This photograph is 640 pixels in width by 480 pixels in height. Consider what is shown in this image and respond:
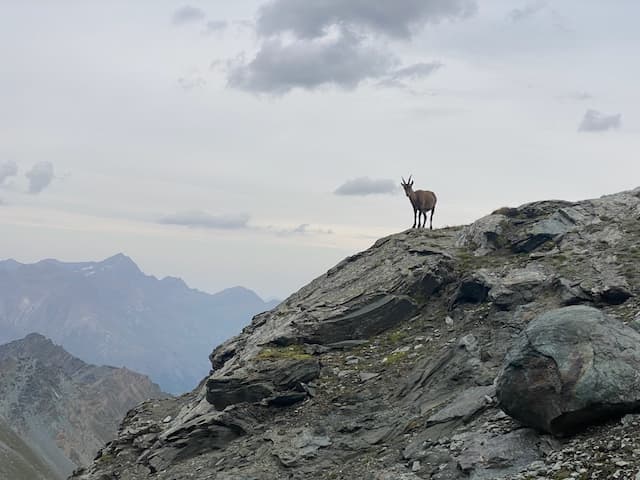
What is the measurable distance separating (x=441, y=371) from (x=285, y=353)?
7.97 meters

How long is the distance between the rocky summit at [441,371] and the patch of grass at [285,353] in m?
0.10

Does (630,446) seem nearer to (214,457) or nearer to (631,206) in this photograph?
(214,457)

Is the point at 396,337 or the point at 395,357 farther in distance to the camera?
the point at 396,337

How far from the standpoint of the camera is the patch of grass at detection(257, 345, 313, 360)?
28781 millimetres

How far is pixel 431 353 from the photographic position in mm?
26953

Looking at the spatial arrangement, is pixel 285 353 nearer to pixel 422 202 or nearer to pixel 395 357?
pixel 395 357

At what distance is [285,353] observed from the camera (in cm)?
2953

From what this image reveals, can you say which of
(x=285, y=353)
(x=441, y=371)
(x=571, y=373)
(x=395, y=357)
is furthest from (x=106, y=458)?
(x=571, y=373)

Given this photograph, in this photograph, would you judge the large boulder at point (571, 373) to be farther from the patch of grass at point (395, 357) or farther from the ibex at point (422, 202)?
the ibex at point (422, 202)

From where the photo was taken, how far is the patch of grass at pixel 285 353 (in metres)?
28.8

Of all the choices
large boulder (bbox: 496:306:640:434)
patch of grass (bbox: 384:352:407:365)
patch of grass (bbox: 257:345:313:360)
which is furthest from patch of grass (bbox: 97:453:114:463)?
large boulder (bbox: 496:306:640:434)

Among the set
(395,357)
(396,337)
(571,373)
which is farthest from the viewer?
(396,337)

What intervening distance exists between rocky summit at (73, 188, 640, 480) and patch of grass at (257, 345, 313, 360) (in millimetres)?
105

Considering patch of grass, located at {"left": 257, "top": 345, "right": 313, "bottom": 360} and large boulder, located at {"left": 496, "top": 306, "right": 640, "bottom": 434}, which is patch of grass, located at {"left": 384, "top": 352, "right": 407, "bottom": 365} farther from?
large boulder, located at {"left": 496, "top": 306, "right": 640, "bottom": 434}
